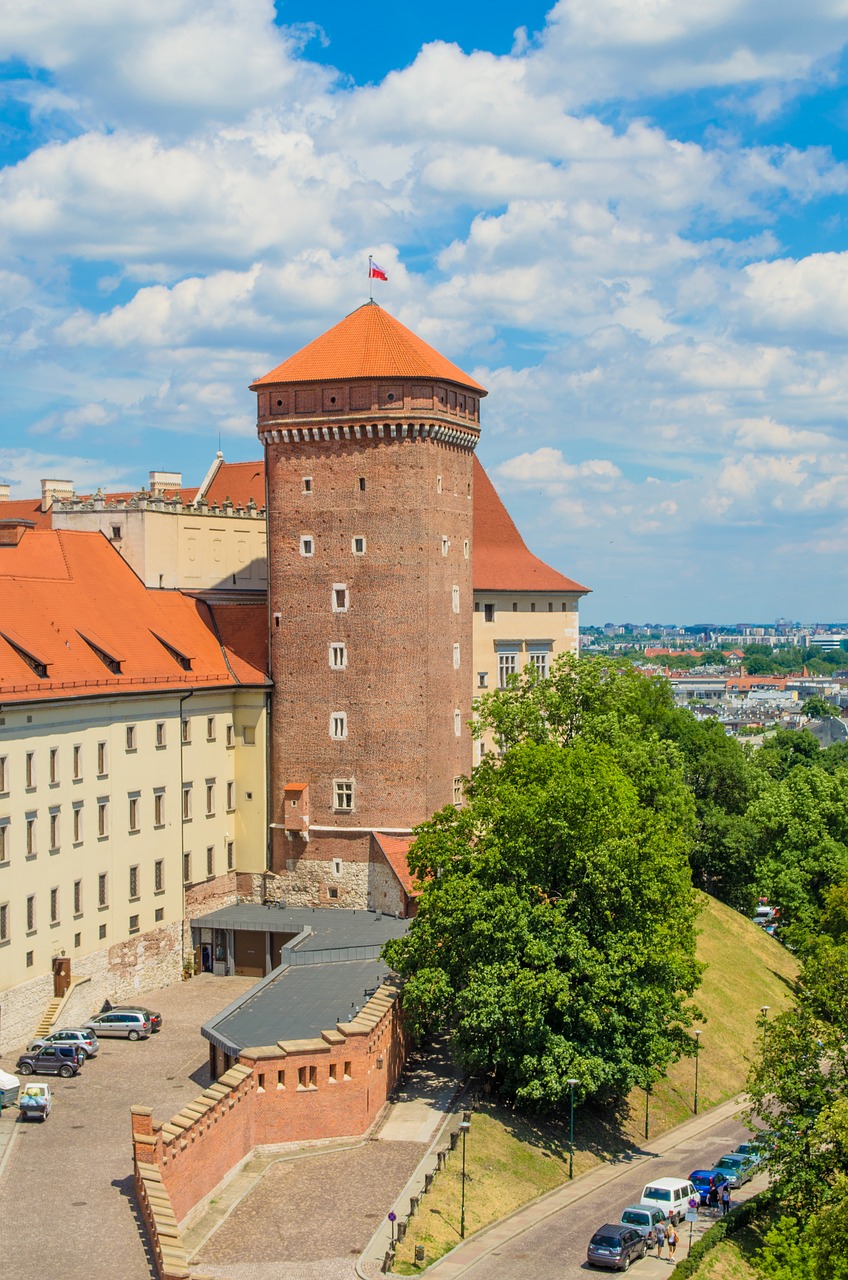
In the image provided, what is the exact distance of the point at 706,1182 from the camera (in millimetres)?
53250

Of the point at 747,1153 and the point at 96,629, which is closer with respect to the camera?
the point at 747,1153

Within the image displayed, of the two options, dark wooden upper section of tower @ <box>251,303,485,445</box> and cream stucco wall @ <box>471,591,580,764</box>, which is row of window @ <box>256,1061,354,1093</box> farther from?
cream stucco wall @ <box>471,591,580,764</box>

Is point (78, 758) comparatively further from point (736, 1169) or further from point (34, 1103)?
point (736, 1169)

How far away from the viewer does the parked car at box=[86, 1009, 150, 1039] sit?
57031mm

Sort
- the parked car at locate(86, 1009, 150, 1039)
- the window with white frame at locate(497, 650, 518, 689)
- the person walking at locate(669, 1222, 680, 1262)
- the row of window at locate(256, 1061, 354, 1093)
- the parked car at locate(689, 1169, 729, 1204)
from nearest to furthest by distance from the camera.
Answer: the person walking at locate(669, 1222, 680, 1262) → the row of window at locate(256, 1061, 354, 1093) → the parked car at locate(689, 1169, 729, 1204) → the parked car at locate(86, 1009, 150, 1039) → the window with white frame at locate(497, 650, 518, 689)

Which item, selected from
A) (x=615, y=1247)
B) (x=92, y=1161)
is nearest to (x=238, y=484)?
(x=92, y=1161)

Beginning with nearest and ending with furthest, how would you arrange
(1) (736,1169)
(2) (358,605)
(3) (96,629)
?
1. (1) (736,1169)
2. (3) (96,629)
3. (2) (358,605)

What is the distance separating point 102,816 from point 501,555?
114 feet

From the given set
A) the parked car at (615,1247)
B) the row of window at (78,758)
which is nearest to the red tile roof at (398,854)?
the row of window at (78,758)

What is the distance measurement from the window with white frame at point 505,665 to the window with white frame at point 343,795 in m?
19.9

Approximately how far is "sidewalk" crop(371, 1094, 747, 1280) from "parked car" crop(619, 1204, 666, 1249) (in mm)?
664

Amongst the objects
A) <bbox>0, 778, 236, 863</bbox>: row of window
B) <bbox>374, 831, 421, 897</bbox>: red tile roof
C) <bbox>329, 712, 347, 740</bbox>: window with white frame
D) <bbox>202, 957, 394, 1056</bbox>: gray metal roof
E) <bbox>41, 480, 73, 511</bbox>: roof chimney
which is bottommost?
<bbox>202, 957, 394, 1056</bbox>: gray metal roof

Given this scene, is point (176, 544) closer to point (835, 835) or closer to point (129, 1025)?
point (129, 1025)

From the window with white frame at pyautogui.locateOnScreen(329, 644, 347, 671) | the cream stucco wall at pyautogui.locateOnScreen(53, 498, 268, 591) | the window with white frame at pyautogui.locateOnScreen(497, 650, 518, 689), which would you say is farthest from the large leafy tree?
the window with white frame at pyautogui.locateOnScreen(497, 650, 518, 689)
